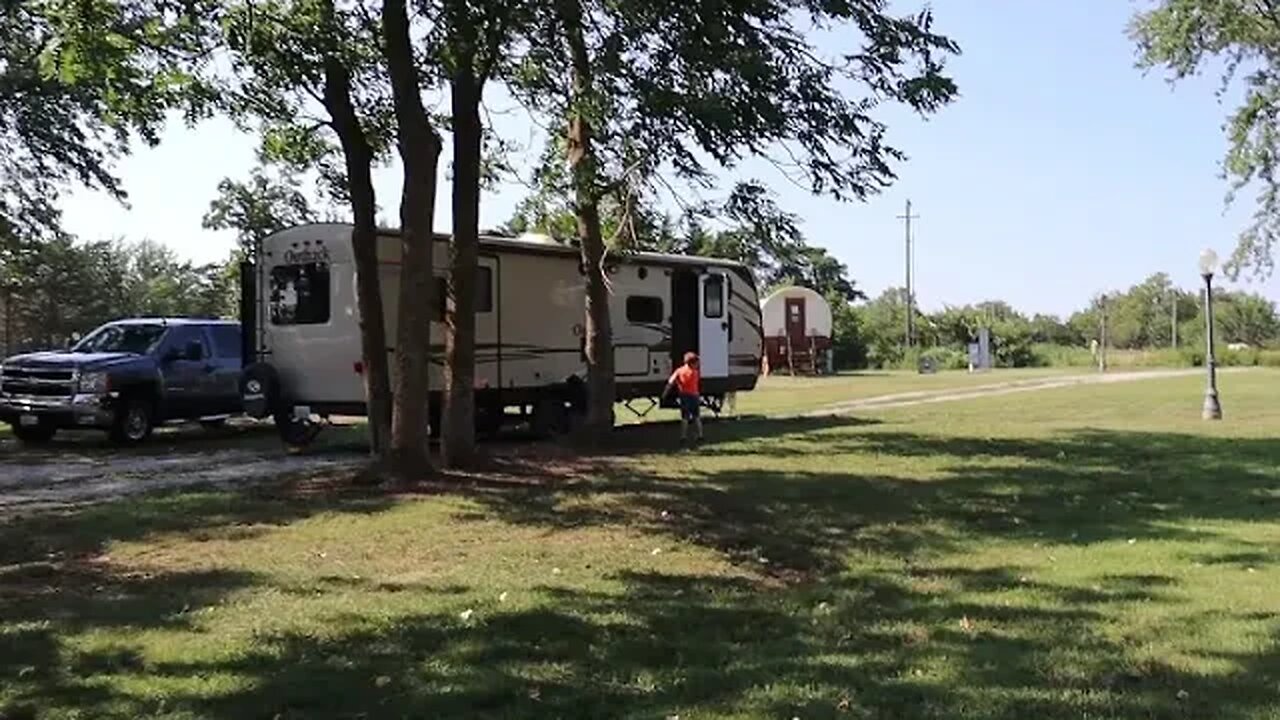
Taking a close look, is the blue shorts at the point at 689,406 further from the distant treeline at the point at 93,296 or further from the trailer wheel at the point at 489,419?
the distant treeline at the point at 93,296

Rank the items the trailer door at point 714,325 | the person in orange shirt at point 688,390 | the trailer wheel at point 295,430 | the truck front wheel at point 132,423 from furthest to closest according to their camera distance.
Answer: the trailer door at point 714,325 < the truck front wheel at point 132,423 < the person in orange shirt at point 688,390 < the trailer wheel at point 295,430

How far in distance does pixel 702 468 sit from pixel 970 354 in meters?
52.2

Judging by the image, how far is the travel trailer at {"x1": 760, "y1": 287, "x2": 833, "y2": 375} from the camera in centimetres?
5344

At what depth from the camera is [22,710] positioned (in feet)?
18.1

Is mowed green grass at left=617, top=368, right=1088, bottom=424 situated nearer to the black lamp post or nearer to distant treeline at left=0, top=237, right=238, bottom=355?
the black lamp post

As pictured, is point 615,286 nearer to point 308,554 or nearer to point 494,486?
point 494,486

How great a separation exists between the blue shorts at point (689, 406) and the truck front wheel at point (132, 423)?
27.1ft

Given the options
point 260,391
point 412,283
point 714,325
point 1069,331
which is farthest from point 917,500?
point 1069,331

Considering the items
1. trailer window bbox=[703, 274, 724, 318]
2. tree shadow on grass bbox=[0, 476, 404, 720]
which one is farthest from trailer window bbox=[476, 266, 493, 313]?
tree shadow on grass bbox=[0, 476, 404, 720]

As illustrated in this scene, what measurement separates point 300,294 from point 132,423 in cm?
400

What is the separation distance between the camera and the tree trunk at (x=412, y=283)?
43.2 feet

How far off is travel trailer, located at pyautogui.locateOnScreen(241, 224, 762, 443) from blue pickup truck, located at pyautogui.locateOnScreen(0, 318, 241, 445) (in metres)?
2.54

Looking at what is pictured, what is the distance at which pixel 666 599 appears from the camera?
7820 millimetres

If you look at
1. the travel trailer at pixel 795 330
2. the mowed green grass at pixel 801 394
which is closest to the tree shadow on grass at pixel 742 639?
the mowed green grass at pixel 801 394
